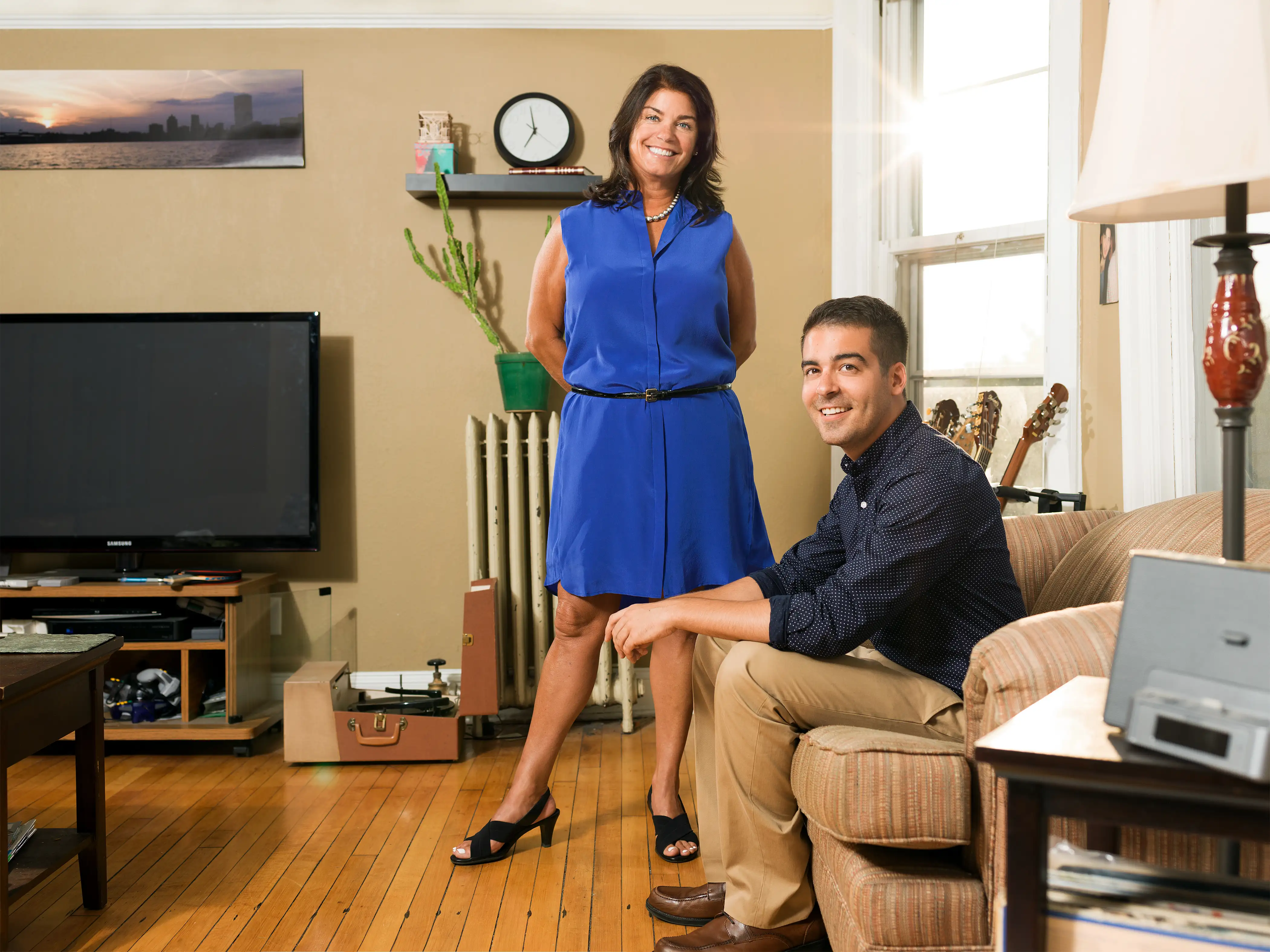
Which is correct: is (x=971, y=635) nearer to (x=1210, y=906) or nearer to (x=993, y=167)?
(x=1210, y=906)

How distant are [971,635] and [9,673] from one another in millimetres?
1542

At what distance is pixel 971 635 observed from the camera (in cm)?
151

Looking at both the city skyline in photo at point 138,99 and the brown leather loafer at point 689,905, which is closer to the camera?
the brown leather loafer at point 689,905

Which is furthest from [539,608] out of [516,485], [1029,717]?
[1029,717]

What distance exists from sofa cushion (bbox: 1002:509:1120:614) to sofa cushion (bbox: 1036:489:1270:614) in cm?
4

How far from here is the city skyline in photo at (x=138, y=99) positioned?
10.8 feet

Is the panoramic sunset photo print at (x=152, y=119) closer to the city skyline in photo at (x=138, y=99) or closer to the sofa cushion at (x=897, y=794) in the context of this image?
the city skyline in photo at (x=138, y=99)

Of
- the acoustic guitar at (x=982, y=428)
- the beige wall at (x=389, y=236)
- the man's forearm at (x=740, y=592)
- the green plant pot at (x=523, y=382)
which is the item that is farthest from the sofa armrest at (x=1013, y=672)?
the beige wall at (x=389, y=236)

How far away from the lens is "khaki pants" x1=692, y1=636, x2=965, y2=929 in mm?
1468

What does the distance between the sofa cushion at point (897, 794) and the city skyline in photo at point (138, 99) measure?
290 cm

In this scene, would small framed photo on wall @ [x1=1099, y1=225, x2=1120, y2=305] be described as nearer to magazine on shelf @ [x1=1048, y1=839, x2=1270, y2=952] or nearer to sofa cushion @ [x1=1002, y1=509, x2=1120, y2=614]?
sofa cushion @ [x1=1002, y1=509, x2=1120, y2=614]

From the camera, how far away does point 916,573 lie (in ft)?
4.71

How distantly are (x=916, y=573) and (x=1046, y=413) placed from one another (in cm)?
110

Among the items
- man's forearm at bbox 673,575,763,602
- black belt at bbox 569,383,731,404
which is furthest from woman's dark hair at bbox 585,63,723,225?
man's forearm at bbox 673,575,763,602
